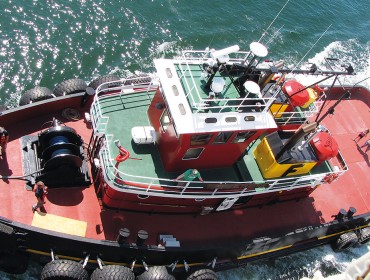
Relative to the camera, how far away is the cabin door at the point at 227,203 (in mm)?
13402

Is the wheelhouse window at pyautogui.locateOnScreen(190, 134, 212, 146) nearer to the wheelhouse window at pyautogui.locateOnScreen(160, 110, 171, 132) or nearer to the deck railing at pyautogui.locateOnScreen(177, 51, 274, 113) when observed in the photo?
the deck railing at pyautogui.locateOnScreen(177, 51, 274, 113)

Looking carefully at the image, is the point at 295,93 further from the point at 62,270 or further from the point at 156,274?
the point at 62,270

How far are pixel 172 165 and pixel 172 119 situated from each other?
1.39m

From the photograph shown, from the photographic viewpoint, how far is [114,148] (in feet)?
42.4

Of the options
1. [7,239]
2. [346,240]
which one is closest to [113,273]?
[7,239]

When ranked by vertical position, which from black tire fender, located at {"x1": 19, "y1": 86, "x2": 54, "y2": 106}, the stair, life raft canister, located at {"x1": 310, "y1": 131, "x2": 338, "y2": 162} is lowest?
the stair

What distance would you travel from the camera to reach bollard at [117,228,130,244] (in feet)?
39.0

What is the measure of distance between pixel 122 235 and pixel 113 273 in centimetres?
105

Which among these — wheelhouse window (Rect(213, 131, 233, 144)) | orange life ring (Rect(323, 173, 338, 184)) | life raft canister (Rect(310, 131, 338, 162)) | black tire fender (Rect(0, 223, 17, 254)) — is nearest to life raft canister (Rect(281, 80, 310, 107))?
life raft canister (Rect(310, 131, 338, 162))

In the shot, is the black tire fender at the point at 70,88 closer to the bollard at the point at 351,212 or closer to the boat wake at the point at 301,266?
the boat wake at the point at 301,266

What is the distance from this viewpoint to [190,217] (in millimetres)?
13711

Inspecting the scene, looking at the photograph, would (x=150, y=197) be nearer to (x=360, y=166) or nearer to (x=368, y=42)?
(x=360, y=166)

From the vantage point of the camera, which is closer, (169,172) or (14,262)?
(14,262)

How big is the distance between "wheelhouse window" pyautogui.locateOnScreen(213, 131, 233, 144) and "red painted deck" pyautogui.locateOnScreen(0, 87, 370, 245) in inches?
102
